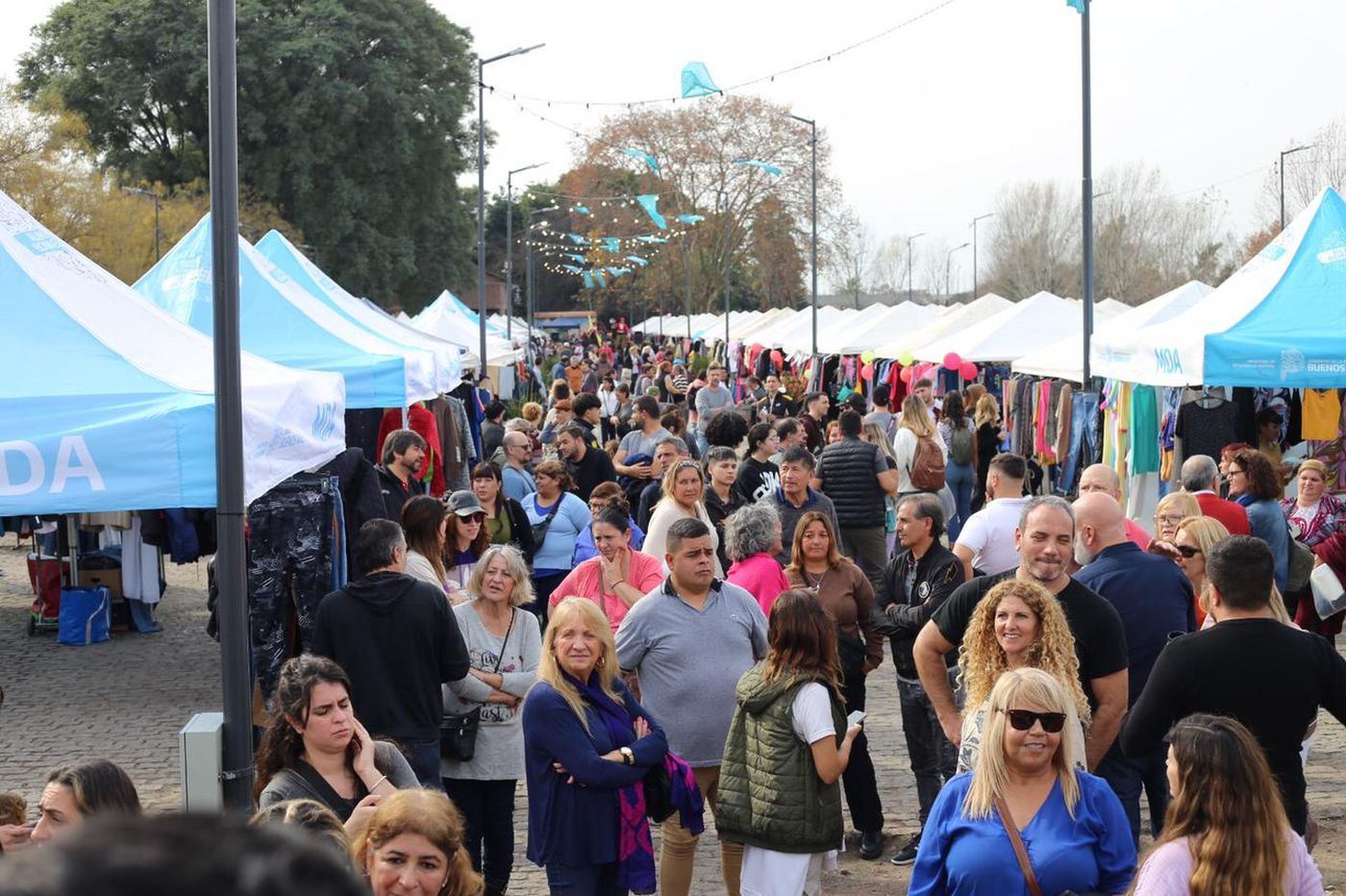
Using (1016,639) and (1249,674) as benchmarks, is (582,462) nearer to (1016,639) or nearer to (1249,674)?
(1016,639)

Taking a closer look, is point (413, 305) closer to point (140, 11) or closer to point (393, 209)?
point (393, 209)

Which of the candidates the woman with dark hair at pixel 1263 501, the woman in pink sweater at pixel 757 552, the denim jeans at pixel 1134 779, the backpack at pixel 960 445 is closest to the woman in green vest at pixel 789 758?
the denim jeans at pixel 1134 779

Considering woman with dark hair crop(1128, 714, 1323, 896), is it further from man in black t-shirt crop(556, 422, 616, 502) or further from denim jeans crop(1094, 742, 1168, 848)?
man in black t-shirt crop(556, 422, 616, 502)

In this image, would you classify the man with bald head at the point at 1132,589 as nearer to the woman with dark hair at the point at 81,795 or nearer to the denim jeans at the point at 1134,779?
the denim jeans at the point at 1134,779

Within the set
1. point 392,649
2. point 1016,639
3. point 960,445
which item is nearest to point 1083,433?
point 960,445

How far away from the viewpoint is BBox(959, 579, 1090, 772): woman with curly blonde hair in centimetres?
522

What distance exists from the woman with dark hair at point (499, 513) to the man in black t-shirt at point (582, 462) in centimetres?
205

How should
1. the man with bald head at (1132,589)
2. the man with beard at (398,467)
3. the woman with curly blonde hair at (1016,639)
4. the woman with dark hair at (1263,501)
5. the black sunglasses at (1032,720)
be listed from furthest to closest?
1. the man with beard at (398,467)
2. the woman with dark hair at (1263,501)
3. the man with bald head at (1132,589)
4. the woman with curly blonde hair at (1016,639)
5. the black sunglasses at (1032,720)

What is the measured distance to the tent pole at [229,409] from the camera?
539 centimetres

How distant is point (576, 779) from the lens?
18.8ft

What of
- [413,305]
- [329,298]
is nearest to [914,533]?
[329,298]

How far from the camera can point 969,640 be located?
5.35 m

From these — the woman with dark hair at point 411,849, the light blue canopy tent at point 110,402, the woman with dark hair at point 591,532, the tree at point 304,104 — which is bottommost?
the woman with dark hair at point 411,849

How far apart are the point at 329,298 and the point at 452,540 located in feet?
24.7
